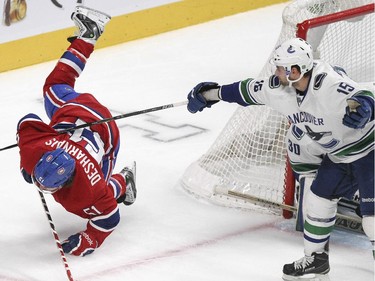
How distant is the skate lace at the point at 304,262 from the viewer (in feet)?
13.1

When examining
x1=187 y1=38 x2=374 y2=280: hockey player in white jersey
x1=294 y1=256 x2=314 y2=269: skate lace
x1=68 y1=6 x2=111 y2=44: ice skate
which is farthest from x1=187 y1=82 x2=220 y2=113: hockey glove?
x1=68 y1=6 x2=111 y2=44: ice skate

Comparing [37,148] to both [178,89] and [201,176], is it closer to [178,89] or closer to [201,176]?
[201,176]

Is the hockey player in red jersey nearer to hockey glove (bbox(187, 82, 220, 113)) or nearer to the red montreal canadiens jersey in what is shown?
the red montreal canadiens jersey

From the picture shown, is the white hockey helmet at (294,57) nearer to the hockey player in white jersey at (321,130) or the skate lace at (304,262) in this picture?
the hockey player in white jersey at (321,130)

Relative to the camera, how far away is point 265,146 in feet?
15.6

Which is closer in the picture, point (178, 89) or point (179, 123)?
point (179, 123)

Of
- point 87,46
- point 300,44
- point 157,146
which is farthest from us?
point 157,146

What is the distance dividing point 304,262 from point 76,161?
913 mm

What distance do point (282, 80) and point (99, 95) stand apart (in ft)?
8.90

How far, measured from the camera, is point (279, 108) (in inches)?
155

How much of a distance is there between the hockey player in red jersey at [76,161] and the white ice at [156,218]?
13cm

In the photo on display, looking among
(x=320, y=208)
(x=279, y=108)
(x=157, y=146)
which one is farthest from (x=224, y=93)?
(x=157, y=146)

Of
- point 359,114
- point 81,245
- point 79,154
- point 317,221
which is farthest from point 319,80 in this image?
point 81,245

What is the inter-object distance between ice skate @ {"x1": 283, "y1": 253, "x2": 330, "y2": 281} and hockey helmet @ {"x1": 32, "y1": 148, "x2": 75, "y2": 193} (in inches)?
33.9
